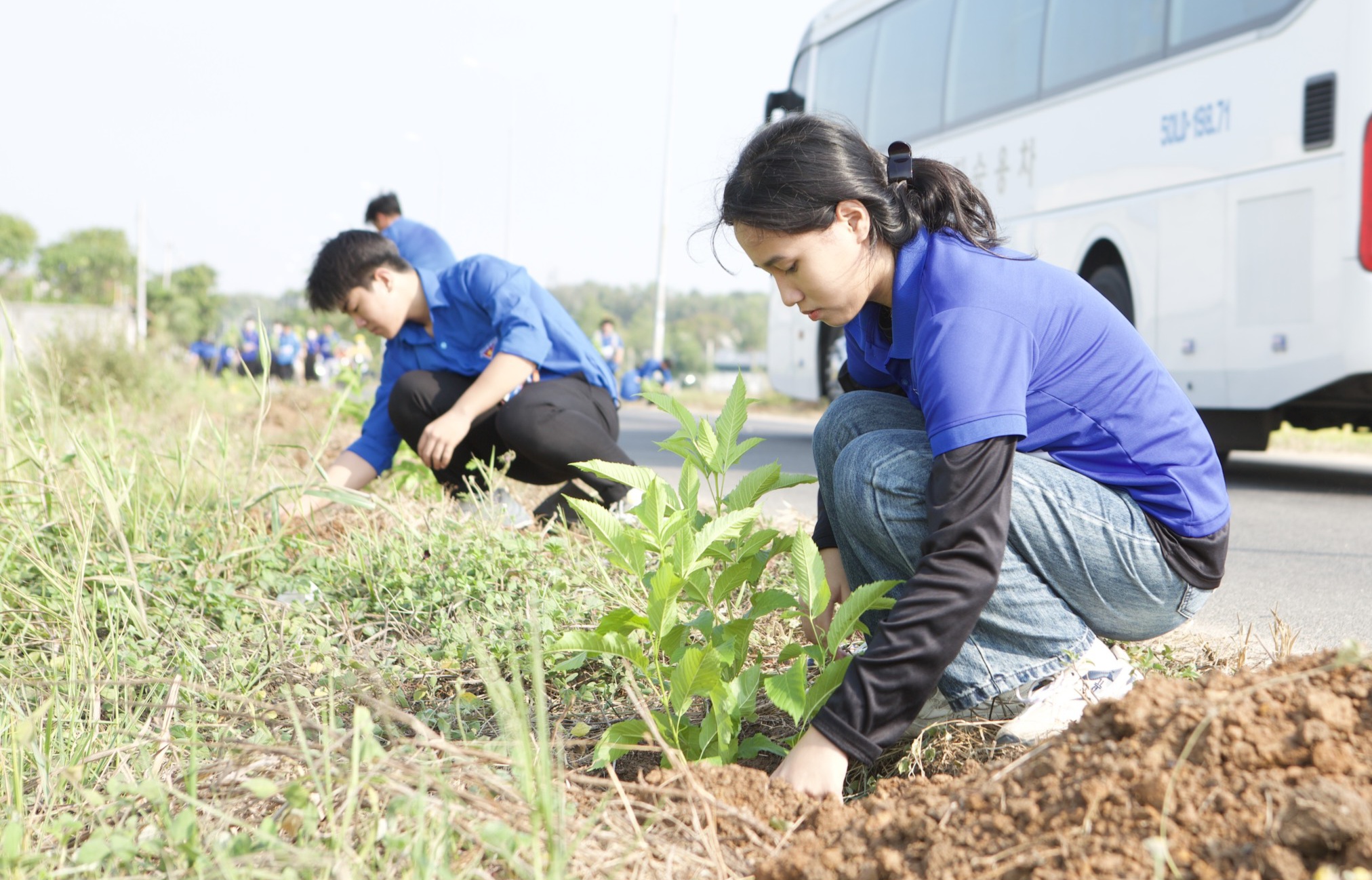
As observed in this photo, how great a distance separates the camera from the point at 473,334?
402cm

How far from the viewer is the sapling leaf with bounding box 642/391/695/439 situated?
Answer: 5.92ft

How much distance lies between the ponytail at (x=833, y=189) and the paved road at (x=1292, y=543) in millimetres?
995

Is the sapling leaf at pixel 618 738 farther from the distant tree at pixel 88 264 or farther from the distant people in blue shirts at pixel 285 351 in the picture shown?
the distant tree at pixel 88 264

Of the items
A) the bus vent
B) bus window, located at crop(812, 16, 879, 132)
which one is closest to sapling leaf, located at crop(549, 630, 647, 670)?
the bus vent

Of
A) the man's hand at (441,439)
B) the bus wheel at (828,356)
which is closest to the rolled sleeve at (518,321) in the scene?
the man's hand at (441,439)

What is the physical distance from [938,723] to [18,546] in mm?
2161

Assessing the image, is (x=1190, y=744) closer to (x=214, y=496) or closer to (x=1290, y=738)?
(x=1290, y=738)

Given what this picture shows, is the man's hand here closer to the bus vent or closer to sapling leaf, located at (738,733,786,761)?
sapling leaf, located at (738,733,786,761)

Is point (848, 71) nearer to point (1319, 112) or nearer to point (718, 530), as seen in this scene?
point (1319, 112)

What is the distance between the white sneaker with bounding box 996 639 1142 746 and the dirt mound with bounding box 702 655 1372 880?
0.30m

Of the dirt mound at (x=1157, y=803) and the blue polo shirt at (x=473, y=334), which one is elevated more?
the blue polo shirt at (x=473, y=334)

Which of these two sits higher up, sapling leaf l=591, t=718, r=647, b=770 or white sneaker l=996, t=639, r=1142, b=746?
white sneaker l=996, t=639, r=1142, b=746

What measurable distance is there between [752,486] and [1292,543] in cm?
349

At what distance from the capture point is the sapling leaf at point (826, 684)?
1661 millimetres
